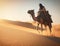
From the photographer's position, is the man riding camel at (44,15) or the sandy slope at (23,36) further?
the man riding camel at (44,15)

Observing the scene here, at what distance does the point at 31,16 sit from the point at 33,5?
21 cm

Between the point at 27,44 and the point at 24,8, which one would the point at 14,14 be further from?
the point at 27,44

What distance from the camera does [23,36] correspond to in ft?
7.14

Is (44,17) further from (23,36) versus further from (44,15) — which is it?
(23,36)

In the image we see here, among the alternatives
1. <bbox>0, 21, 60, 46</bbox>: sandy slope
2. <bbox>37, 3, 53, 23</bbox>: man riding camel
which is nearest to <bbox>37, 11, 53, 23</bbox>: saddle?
<bbox>37, 3, 53, 23</bbox>: man riding camel

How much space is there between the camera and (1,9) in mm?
2230

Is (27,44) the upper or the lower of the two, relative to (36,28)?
lower

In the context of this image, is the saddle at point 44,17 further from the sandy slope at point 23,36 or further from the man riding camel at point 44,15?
the sandy slope at point 23,36

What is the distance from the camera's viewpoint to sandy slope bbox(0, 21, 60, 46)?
2.14 meters

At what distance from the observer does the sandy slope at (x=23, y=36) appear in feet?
7.01

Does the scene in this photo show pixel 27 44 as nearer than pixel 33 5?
Yes

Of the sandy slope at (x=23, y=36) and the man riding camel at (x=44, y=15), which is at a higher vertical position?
the man riding camel at (x=44, y=15)

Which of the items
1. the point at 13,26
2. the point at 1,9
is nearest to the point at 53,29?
the point at 13,26

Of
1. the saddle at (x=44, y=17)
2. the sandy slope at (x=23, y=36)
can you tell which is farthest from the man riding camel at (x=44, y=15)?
the sandy slope at (x=23, y=36)
